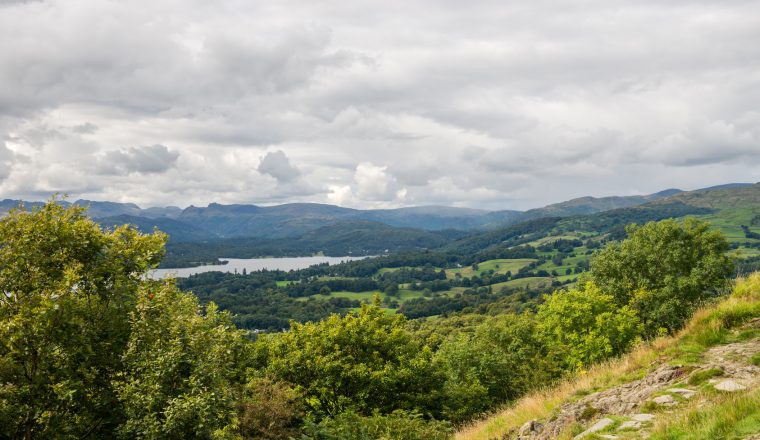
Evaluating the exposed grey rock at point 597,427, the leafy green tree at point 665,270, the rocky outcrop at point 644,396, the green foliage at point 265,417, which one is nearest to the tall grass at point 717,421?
the rocky outcrop at point 644,396

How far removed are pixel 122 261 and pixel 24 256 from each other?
326 centimetres

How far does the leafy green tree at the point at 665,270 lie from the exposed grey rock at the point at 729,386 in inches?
1418

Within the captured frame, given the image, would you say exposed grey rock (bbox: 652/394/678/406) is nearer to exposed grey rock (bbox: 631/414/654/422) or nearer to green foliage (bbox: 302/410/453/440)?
exposed grey rock (bbox: 631/414/654/422)

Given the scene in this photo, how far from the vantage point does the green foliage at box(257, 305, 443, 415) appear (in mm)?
27578

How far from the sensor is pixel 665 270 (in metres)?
47.6

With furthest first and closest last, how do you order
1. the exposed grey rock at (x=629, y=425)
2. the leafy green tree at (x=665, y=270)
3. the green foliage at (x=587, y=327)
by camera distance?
the leafy green tree at (x=665, y=270), the green foliage at (x=587, y=327), the exposed grey rock at (x=629, y=425)

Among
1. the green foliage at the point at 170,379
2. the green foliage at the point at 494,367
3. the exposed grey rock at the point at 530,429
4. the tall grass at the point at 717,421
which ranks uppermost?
the tall grass at the point at 717,421

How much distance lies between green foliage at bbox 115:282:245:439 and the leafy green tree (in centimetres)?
4233

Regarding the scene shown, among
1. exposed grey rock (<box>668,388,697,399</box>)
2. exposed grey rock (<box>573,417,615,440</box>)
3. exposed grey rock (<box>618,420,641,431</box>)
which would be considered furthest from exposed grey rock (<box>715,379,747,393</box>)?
exposed grey rock (<box>573,417,615,440</box>)

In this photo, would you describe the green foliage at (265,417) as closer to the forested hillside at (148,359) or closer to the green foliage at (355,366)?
the forested hillside at (148,359)

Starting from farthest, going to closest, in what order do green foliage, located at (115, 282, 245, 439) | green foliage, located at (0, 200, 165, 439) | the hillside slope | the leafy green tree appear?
the leafy green tree < green foliage, located at (0, 200, 165, 439) < green foliage, located at (115, 282, 245, 439) < the hillside slope

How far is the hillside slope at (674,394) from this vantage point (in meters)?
8.55

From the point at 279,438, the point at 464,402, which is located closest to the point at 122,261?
the point at 279,438

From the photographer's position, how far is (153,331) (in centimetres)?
1586
